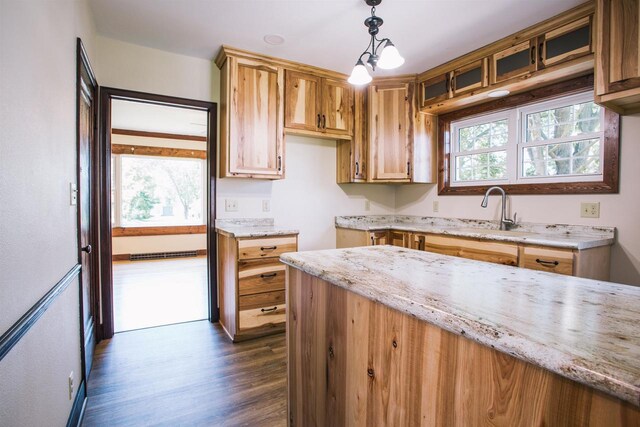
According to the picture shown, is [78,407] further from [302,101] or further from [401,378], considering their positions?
[302,101]

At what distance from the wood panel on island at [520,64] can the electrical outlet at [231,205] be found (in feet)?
7.38

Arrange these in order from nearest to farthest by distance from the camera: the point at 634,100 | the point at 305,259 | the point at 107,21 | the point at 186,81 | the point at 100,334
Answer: the point at 305,259 < the point at 634,100 < the point at 107,21 < the point at 100,334 < the point at 186,81

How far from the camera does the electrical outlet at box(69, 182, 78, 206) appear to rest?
1641mm

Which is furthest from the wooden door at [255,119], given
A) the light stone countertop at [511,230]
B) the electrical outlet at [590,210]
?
the electrical outlet at [590,210]

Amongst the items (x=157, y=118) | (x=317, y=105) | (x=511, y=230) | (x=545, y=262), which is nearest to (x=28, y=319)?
(x=545, y=262)

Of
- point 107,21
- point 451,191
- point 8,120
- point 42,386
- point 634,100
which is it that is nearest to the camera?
point 8,120

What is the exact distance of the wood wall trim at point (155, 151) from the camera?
6.29 meters

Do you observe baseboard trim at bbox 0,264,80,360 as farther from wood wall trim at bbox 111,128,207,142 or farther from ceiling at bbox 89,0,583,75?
wood wall trim at bbox 111,128,207,142

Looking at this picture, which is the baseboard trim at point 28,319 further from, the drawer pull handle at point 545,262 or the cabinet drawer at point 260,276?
the drawer pull handle at point 545,262

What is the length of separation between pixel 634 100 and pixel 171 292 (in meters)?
4.76

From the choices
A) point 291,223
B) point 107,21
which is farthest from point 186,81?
point 291,223

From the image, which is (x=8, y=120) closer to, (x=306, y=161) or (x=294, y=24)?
(x=294, y=24)

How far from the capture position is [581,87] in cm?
246

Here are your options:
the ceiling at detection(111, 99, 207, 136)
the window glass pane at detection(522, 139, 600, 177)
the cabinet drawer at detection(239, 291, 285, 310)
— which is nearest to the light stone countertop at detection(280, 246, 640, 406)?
the cabinet drawer at detection(239, 291, 285, 310)
